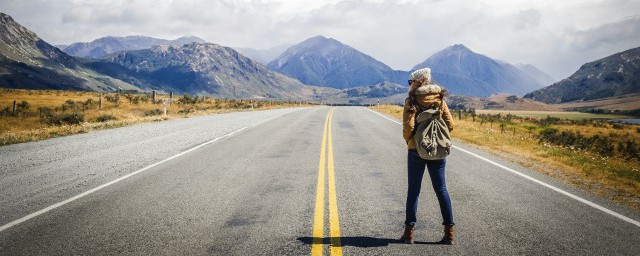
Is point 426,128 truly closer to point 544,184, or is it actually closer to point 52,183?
point 544,184

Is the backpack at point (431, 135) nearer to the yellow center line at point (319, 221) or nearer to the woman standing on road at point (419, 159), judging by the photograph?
the woman standing on road at point (419, 159)

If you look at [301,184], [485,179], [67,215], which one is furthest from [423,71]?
[67,215]

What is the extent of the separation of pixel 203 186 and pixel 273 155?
329 centimetres

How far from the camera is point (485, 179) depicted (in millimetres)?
7121

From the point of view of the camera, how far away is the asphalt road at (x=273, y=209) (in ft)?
13.0

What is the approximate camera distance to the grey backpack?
4.06 m

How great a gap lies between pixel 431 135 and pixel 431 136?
0.01m

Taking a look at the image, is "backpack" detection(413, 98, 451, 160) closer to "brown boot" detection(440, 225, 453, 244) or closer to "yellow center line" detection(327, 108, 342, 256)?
"brown boot" detection(440, 225, 453, 244)

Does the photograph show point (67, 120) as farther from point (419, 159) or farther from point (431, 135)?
point (431, 135)

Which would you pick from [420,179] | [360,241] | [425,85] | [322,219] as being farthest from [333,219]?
[425,85]

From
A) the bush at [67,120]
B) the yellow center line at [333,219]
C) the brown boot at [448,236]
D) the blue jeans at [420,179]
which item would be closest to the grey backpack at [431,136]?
the blue jeans at [420,179]

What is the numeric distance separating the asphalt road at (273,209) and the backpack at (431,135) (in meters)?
1.03

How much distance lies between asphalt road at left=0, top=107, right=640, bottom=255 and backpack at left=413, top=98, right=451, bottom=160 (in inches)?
40.4

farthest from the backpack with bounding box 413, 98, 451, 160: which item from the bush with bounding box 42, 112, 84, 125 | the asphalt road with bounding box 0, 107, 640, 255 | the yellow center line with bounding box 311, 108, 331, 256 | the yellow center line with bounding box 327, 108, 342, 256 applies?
the bush with bounding box 42, 112, 84, 125
